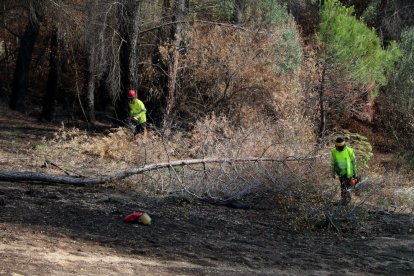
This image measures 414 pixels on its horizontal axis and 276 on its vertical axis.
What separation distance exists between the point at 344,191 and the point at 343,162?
2.05 feet

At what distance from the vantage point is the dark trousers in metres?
12.1

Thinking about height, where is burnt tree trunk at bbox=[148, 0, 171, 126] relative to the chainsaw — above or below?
above

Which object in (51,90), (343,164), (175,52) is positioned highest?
(175,52)

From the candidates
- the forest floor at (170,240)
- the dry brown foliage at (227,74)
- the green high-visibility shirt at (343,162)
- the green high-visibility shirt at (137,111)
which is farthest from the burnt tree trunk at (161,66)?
the green high-visibility shirt at (343,162)

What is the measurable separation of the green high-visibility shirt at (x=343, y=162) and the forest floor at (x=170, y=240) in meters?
0.97

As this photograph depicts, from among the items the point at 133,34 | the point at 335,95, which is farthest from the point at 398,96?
the point at 133,34

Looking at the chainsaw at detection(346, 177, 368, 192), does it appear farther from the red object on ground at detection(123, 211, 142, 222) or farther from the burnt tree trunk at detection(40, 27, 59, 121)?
the burnt tree trunk at detection(40, 27, 59, 121)

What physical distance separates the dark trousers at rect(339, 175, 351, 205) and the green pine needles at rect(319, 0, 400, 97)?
10.9 meters

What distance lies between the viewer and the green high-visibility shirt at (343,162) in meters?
12.7

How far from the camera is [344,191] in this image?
1240cm

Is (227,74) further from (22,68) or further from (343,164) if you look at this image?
(343,164)

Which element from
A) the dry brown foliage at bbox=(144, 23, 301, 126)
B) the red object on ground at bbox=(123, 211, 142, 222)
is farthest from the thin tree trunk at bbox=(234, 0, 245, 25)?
the red object on ground at bbox=(123, 211, 142, 222)

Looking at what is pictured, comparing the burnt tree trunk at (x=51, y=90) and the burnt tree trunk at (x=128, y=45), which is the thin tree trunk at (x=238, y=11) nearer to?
the burnt tree trunk at (x=128, y=45)

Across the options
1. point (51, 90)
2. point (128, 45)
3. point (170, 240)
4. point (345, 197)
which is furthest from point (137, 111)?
point (170, 240)
